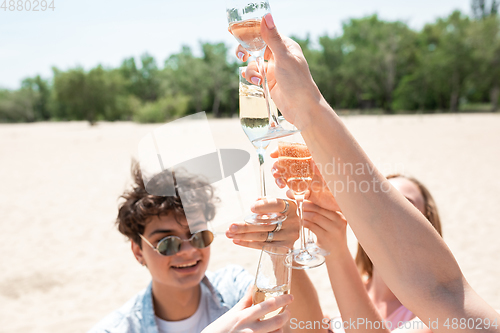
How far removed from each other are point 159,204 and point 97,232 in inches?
252

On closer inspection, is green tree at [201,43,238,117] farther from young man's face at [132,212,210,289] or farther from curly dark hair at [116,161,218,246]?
young man's face at [132,212,210,289]

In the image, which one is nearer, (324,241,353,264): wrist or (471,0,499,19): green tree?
(324,241,353,264): wrist

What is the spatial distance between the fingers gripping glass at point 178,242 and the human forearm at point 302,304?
2.88 feet

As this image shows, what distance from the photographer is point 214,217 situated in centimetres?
282

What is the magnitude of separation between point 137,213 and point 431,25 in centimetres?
5988

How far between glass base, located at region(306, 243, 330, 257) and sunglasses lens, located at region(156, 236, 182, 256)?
1.12 meters

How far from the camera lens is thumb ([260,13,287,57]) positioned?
54.4 inches

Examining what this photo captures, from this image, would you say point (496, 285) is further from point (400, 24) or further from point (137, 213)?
point (400, 24)

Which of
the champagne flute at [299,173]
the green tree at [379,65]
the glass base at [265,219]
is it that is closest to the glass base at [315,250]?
the champagne flute at [299,173]

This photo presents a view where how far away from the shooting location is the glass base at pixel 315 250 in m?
1.87

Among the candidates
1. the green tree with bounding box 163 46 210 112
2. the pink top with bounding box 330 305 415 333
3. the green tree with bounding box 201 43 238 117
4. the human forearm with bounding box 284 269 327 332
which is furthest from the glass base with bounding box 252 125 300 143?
the green tree with bounding box 163 46 210 112

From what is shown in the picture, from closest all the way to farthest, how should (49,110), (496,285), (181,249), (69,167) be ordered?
(181,249) < (496,285) < (69,167) < (49,110)

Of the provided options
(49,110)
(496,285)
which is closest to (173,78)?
(49,110)

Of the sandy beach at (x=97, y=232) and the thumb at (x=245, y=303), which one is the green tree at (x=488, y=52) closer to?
the sandy beach at (x=97, y=232)
